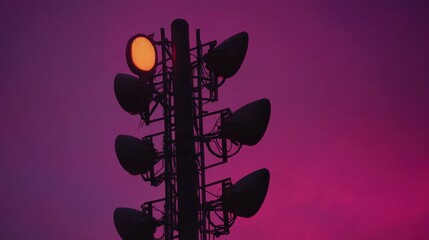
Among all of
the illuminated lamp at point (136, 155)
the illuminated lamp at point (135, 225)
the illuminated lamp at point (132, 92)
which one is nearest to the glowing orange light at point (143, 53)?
the illuminated lamp at point (132, 92)

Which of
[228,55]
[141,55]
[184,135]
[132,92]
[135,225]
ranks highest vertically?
[141,55]

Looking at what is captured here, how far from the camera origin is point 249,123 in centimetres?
543

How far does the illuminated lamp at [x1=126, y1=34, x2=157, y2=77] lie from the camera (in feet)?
18.8

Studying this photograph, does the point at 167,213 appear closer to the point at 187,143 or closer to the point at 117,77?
the point at 187,143

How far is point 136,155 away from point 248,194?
45.1 inches

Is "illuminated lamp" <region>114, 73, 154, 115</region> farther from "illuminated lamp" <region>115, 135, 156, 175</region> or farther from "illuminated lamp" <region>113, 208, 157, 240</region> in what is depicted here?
"illuminated lamp" <region>113, 208, 157, 240</region>

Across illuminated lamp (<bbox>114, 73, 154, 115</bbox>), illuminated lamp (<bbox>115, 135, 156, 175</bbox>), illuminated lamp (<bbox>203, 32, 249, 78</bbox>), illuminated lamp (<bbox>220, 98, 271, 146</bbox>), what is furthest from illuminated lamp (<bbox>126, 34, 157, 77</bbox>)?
illuminated lamp (<bbox>220, 98, 271, 146</bbox>)

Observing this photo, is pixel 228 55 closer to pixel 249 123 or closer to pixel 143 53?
pixel 249 123

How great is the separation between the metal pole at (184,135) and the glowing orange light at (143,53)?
0.77ft

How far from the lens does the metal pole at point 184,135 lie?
549 cm

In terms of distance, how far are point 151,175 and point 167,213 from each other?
0.41 m

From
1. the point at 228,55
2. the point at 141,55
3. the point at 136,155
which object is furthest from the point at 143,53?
the point at 136,155

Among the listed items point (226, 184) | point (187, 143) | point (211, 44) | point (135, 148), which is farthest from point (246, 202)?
point (211, 44)

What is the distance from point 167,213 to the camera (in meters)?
5.85
